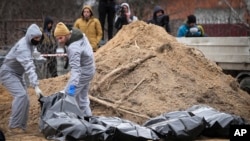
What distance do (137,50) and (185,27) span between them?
3704 mm

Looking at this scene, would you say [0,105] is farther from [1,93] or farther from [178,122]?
[178,122]

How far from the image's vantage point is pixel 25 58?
952 centimetres

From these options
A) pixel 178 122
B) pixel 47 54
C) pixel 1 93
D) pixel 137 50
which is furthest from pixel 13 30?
pixel 178 122

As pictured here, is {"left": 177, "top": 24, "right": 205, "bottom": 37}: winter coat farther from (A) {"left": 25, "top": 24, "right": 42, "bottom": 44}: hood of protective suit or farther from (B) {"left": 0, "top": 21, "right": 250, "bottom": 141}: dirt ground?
(A) {"left": 25, "top": 24, "right": 42, "bottom": 44}: hood of protective suit

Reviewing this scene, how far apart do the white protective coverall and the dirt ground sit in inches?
37.7

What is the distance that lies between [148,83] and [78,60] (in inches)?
101

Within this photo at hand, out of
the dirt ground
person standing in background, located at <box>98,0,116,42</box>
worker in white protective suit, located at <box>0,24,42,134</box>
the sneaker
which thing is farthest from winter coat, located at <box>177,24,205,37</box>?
the sneaker

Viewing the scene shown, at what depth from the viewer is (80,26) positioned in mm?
13977

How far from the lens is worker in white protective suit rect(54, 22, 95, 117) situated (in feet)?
31.1

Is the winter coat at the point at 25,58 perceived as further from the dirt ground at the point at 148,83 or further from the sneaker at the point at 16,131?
the dirt ground at the point at 148,83

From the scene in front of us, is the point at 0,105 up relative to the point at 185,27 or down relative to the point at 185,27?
down

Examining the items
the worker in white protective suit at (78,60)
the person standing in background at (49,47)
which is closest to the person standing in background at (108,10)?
the person standing in background at (49,47)

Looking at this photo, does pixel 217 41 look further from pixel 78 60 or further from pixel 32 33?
pixel 32 33

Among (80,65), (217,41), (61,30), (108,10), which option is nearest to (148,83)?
(80,65)
